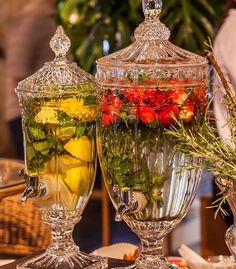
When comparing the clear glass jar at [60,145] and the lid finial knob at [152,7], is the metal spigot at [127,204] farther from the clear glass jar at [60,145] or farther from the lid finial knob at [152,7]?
the lid finial knob at [152,7]

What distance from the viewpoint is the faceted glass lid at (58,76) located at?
4.94 feet

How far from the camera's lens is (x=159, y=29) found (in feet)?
4.98

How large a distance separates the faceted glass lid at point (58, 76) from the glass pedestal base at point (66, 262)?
0.31m

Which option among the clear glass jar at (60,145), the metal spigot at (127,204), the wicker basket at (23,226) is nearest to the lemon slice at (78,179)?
the clear glass jar at (60,145)

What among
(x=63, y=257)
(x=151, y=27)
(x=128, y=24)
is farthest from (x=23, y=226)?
(x=128, y=24)

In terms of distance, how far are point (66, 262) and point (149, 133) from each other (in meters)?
0.30

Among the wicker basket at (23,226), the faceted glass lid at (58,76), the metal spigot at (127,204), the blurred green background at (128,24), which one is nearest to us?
the metal spigot at (127,204)

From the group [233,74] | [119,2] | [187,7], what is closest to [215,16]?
[187,7]

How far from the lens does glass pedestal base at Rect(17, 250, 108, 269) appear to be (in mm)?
1536

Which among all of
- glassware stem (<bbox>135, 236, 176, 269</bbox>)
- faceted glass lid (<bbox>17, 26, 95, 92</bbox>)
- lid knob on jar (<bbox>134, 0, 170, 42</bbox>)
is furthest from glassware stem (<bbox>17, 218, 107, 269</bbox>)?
lid knob on jar (<bbox>134, 0, 170, 42</bbox>)

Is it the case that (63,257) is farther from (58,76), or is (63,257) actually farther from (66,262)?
(58,76)

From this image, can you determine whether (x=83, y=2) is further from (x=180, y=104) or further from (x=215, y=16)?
(x=180, y=104)

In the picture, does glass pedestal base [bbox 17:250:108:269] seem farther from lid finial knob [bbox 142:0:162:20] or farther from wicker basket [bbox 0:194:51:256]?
wicker basket [bbox 0:194:51:256]

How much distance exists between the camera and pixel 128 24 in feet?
13.8
